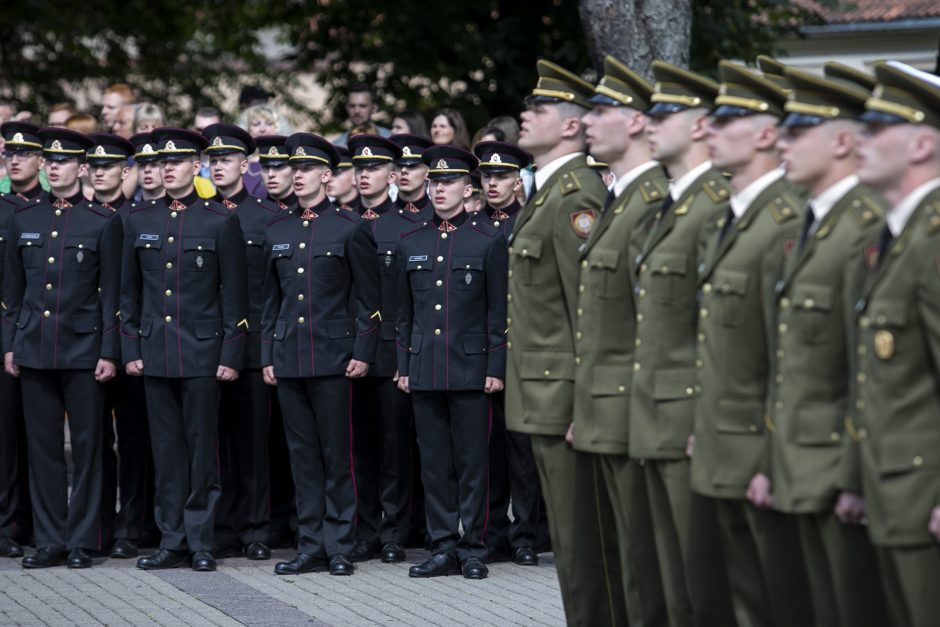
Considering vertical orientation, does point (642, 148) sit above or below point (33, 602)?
above

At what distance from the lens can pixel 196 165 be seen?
32.7ft

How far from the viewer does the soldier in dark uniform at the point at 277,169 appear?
33.1 feet

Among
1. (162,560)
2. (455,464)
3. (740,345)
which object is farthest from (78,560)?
(740,345)

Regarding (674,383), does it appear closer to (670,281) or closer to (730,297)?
(670,281)

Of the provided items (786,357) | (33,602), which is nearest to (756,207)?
(786,357)

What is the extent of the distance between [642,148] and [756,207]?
1052 millimetres

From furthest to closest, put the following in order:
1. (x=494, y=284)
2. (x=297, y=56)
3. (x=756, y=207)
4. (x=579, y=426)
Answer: (x=297, y=56) < (x=494, y=284) < (x=579, y=426) < (x=756, y=207)

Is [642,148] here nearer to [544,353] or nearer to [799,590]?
[544,353]

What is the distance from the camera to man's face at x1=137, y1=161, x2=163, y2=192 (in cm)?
993

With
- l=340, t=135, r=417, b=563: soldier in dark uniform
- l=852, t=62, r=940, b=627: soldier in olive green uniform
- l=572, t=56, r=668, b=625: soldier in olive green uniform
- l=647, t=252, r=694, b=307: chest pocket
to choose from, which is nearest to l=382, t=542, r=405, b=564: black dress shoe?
l=340, t=135, r=417, b=563: soldier in dark uniform

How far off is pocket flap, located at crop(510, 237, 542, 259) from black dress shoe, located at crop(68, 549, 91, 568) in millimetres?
3954

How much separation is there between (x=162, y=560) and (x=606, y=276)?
4163mm

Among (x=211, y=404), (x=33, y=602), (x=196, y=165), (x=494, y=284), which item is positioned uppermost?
(x=196, y=165)

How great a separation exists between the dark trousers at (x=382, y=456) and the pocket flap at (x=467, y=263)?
988 mm
